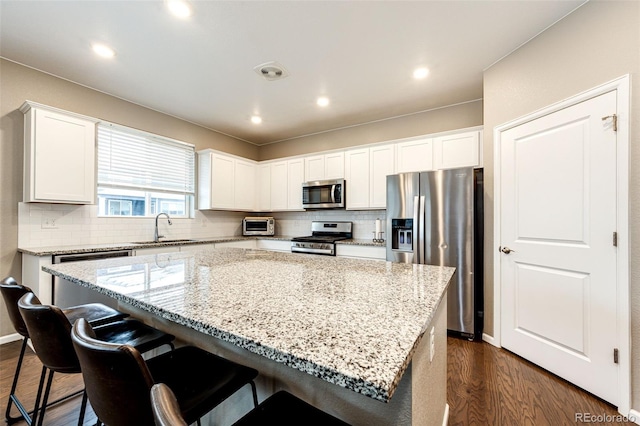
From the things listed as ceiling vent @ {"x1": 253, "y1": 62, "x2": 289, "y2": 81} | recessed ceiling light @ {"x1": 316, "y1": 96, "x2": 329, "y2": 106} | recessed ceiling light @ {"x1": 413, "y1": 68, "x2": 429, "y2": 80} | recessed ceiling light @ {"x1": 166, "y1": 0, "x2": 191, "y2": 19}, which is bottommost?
recessed ceiling light @ {"x1": 316, "y1": 96, "x2": 329, "y2": 106}

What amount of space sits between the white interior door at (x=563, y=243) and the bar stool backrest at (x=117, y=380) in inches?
101

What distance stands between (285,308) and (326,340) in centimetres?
27

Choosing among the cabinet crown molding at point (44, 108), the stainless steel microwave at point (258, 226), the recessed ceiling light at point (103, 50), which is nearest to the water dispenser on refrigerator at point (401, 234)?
the stainless steel microwave at point (258, 226)

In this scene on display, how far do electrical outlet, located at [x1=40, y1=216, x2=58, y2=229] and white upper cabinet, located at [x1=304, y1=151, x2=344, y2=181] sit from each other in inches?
121

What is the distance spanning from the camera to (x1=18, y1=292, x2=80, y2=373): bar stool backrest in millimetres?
1003

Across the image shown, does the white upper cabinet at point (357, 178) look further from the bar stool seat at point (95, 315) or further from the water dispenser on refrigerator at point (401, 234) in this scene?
the bar stool seat at point (95, 315)

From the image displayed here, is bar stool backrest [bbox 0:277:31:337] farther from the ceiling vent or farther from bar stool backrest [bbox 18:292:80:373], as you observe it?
the ceiling vent

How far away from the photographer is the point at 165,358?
112 cm

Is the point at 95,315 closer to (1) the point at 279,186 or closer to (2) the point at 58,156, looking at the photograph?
(2) the point at 58,156

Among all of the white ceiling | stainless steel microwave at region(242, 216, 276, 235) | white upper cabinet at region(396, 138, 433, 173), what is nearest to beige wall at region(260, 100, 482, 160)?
the white ceiling

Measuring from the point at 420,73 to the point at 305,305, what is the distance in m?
2.81

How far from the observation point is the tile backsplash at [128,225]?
110 inches

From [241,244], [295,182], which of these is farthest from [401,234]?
[241,244]

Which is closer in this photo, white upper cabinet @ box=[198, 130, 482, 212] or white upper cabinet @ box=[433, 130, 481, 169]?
white upper cabinet @ box=[433, 130, 481, 169]
